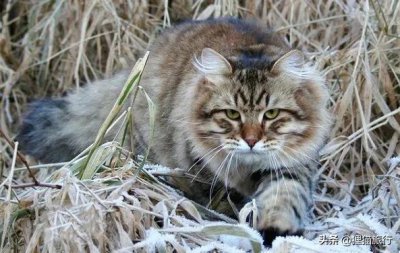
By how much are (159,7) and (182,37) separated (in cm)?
76

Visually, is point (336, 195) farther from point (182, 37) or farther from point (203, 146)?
point (182, 37)

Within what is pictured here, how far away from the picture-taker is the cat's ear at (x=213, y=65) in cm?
286

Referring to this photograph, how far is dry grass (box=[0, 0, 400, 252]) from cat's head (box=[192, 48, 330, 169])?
25 cm

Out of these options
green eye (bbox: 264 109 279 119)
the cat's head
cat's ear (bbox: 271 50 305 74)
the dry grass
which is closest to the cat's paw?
the dry grass

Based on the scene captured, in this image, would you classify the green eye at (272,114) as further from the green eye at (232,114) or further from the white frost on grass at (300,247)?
the white frost on grass at (300,247)

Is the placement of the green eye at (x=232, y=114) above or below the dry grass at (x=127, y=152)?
above

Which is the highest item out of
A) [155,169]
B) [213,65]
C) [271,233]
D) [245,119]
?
[213,65]

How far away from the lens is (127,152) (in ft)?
9.24

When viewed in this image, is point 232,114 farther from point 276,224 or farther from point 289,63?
point 276,224

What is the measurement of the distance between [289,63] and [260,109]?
199 millimetres

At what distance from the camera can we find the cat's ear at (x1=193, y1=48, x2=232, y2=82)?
2863mm

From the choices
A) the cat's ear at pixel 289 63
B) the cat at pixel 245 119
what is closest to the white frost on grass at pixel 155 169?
the cat at pixel 245 119

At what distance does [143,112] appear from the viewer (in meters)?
3.34

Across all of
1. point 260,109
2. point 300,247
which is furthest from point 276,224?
point 260,109
